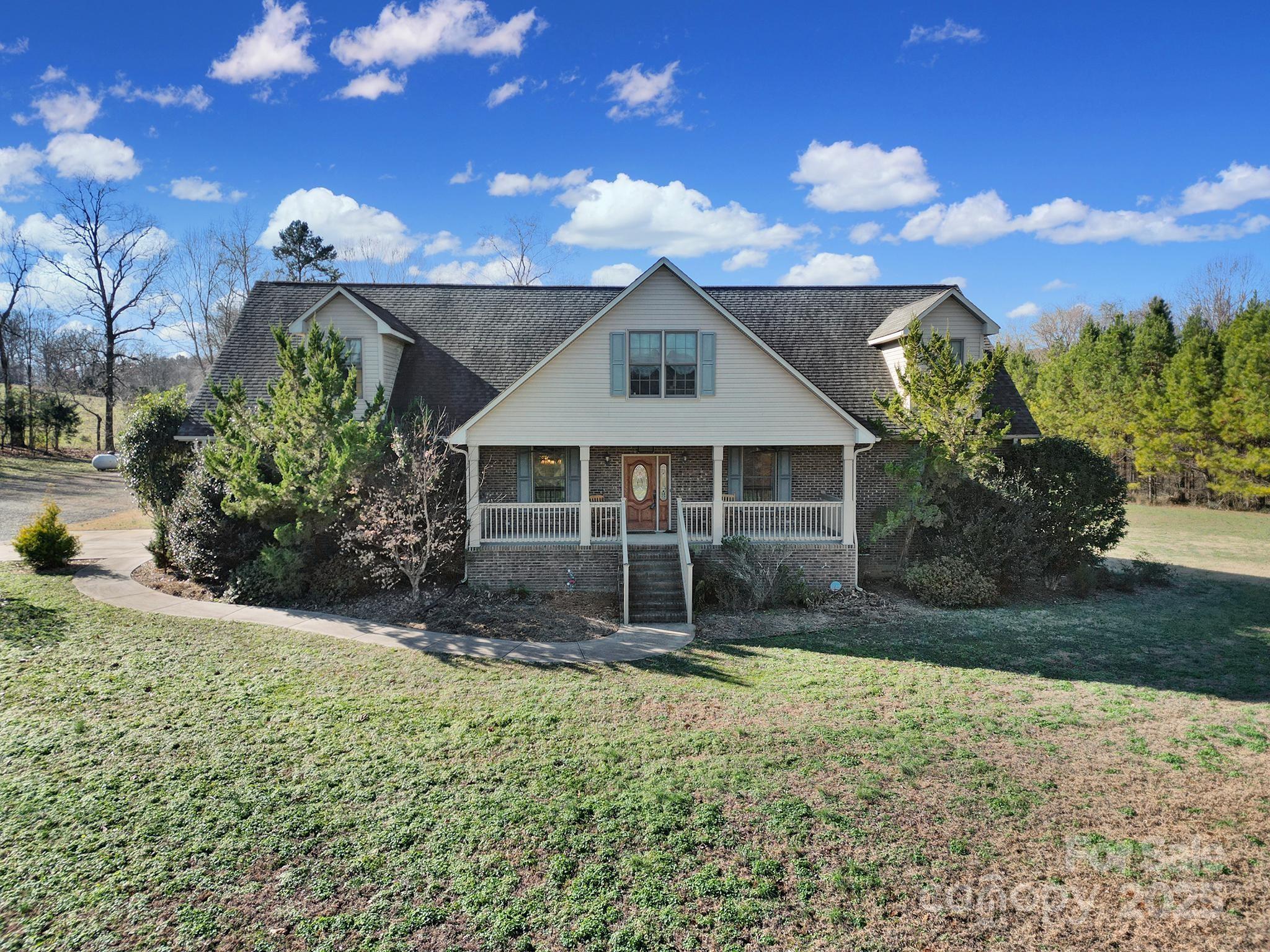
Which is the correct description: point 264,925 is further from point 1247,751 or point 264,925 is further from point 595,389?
point 595,389

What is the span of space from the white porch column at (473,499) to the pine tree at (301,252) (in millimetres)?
36748

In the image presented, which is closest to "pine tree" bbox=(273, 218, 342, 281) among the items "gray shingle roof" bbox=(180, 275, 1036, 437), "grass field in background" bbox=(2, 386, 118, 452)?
"grass field in background" bbox=(2, 386, 118, 452)

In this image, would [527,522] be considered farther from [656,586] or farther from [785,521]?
[785,521]

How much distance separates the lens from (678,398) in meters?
15.7

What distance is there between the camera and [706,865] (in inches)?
221

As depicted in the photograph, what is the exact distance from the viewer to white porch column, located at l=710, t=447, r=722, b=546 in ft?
50.9

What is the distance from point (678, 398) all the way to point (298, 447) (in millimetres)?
7971

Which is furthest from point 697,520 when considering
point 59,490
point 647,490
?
point 59,490

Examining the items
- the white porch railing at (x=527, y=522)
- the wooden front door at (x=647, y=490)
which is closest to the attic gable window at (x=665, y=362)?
the wooden front door at (x=647, y=490)

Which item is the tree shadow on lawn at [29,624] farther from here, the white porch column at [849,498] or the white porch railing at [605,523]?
the white porch column at [849,498]

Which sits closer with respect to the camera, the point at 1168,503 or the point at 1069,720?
the point at 1069,720

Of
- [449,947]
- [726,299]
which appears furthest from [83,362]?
[449,947]

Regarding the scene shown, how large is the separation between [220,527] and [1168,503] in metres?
38.9

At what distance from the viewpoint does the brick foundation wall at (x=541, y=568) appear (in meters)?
15.0
